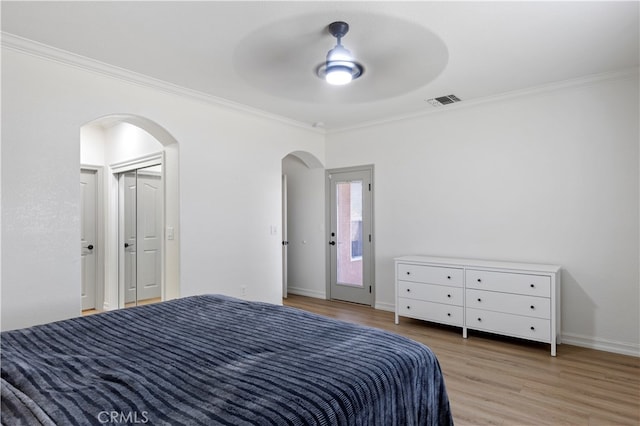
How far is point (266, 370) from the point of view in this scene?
1.39 metres

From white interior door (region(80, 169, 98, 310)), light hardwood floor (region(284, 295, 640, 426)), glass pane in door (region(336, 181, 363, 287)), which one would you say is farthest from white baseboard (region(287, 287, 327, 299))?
white interior door (region(80, 169, 98, 310))

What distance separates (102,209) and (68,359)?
413 centimetres

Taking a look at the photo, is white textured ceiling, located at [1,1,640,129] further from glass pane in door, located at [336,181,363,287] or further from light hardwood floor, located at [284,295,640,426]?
light hardwood floor, located at [284,295,640,426]

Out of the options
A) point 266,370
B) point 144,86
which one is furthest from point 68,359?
point 144,86

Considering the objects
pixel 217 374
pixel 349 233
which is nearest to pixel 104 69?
pixel 217 374

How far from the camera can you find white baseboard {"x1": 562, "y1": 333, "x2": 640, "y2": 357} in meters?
3.45

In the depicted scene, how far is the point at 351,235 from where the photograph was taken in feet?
18.3

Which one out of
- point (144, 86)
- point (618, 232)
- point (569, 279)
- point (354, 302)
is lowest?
point (354, 302)

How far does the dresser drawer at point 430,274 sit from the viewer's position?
4062 millimetres

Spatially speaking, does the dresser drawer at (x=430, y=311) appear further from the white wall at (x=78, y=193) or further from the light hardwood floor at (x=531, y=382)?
the white wall at (x=78, y=193)

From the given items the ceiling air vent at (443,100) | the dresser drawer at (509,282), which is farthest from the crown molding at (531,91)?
the dresser drawer at (509,282)

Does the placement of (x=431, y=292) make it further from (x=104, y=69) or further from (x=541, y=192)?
(x=104, y=69)

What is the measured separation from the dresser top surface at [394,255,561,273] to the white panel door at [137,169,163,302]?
3.42 metres

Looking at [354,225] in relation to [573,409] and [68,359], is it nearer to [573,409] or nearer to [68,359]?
[573,409]
